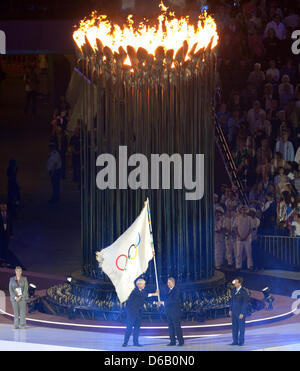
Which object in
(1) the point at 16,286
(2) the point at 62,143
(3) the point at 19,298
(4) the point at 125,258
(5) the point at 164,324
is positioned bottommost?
(5) the point at 164,324

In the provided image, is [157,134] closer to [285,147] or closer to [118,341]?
[118,341]

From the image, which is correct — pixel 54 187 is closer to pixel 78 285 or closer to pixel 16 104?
pixel 78 285

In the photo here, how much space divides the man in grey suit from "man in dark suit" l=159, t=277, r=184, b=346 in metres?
2.72

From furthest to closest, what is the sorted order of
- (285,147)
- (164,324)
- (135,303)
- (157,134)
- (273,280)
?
(285,147), (273,280), (157,134), (164,324), (135,303)

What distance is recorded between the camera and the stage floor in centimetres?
1922

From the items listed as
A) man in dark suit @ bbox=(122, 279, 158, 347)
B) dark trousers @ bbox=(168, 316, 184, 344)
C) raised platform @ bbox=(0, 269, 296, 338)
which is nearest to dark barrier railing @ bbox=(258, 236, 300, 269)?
raised platform @ bbox=(0, 269, 296, 338)

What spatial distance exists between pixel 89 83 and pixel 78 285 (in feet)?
12.2

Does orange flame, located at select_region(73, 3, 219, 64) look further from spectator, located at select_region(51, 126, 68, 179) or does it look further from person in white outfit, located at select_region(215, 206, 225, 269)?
spectator, located at select_region(51, 126, 68, 179)

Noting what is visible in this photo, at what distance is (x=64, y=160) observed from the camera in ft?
112

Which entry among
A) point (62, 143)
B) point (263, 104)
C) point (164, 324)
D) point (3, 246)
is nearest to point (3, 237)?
point (3, 246)

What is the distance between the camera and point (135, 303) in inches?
769

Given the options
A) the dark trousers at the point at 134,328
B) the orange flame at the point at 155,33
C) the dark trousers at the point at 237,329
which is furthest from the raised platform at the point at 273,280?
the orange flame at the point at 155,33

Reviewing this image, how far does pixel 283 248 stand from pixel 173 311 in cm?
634

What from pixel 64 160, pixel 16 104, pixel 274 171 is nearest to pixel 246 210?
pixel 274 171
